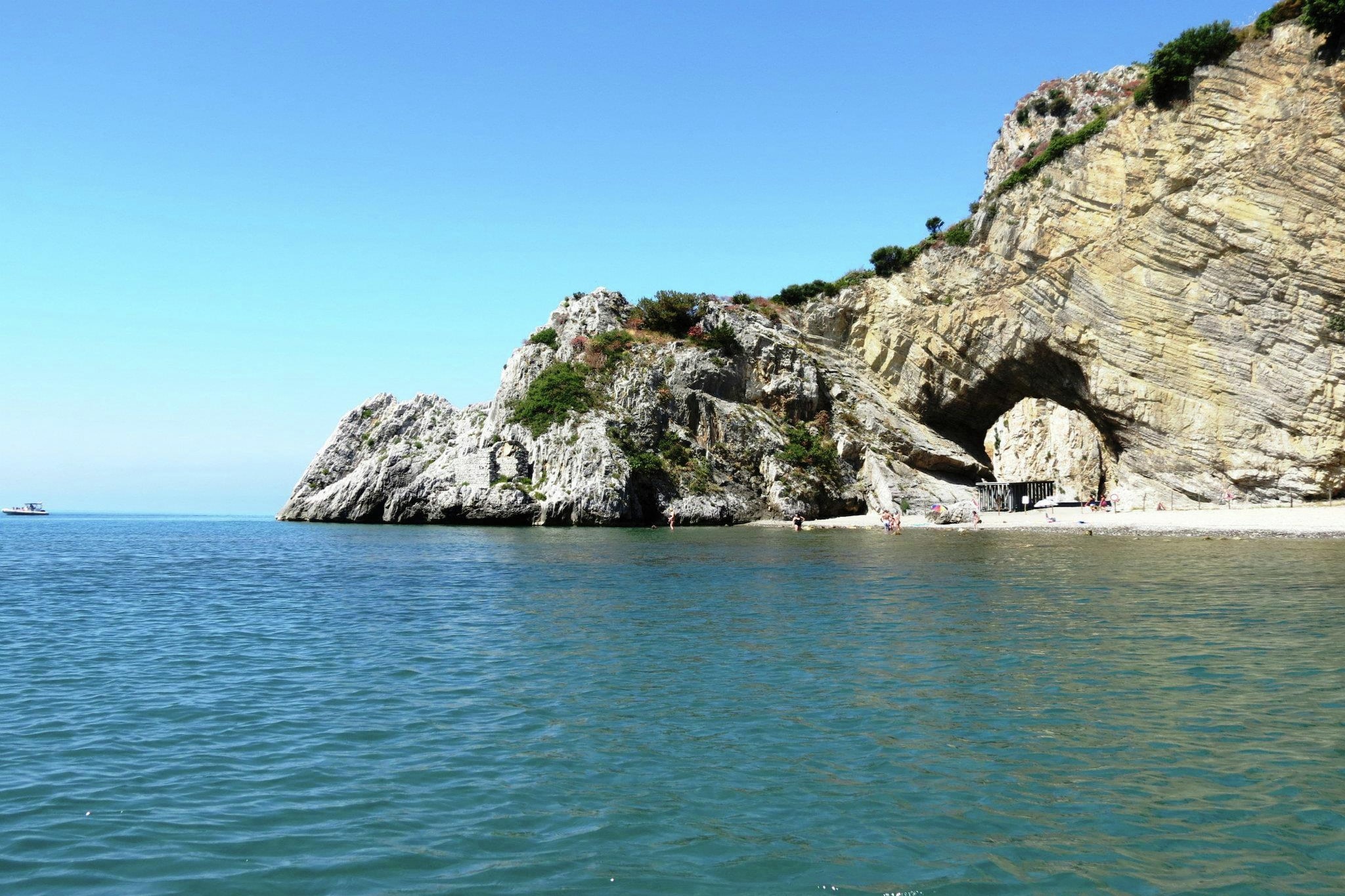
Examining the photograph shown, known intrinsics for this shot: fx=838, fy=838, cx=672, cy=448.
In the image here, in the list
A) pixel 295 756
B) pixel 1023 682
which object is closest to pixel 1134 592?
pixel 1023 682

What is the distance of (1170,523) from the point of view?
42812mm

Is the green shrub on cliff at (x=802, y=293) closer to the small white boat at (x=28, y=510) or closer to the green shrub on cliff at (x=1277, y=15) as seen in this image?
the green shrub on cliff at (x=1277, y=15)

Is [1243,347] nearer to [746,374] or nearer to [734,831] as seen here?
[746,374]

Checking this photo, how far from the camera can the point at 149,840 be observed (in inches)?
273

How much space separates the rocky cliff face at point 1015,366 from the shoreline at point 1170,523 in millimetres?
4297

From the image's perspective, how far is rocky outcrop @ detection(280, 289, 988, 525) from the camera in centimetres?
6100

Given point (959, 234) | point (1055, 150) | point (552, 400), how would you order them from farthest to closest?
point (552, 400) < point (959, 234) < point (1055, 150)

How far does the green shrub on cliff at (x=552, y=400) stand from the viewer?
63.9 m

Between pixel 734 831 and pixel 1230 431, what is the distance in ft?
179

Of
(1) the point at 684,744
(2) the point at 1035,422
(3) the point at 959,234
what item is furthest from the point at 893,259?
(1) the point at 684,744

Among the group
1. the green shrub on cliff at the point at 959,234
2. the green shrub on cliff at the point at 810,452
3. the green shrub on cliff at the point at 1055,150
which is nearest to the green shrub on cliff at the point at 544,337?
the green shrub on cliff at the point at 810,452

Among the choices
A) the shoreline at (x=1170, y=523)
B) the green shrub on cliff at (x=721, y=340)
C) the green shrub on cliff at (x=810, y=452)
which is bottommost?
the shoreline at (x=1170, y=523)

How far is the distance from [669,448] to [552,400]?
10.0 meters

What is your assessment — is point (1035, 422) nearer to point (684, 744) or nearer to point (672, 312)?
point (672, 312)
